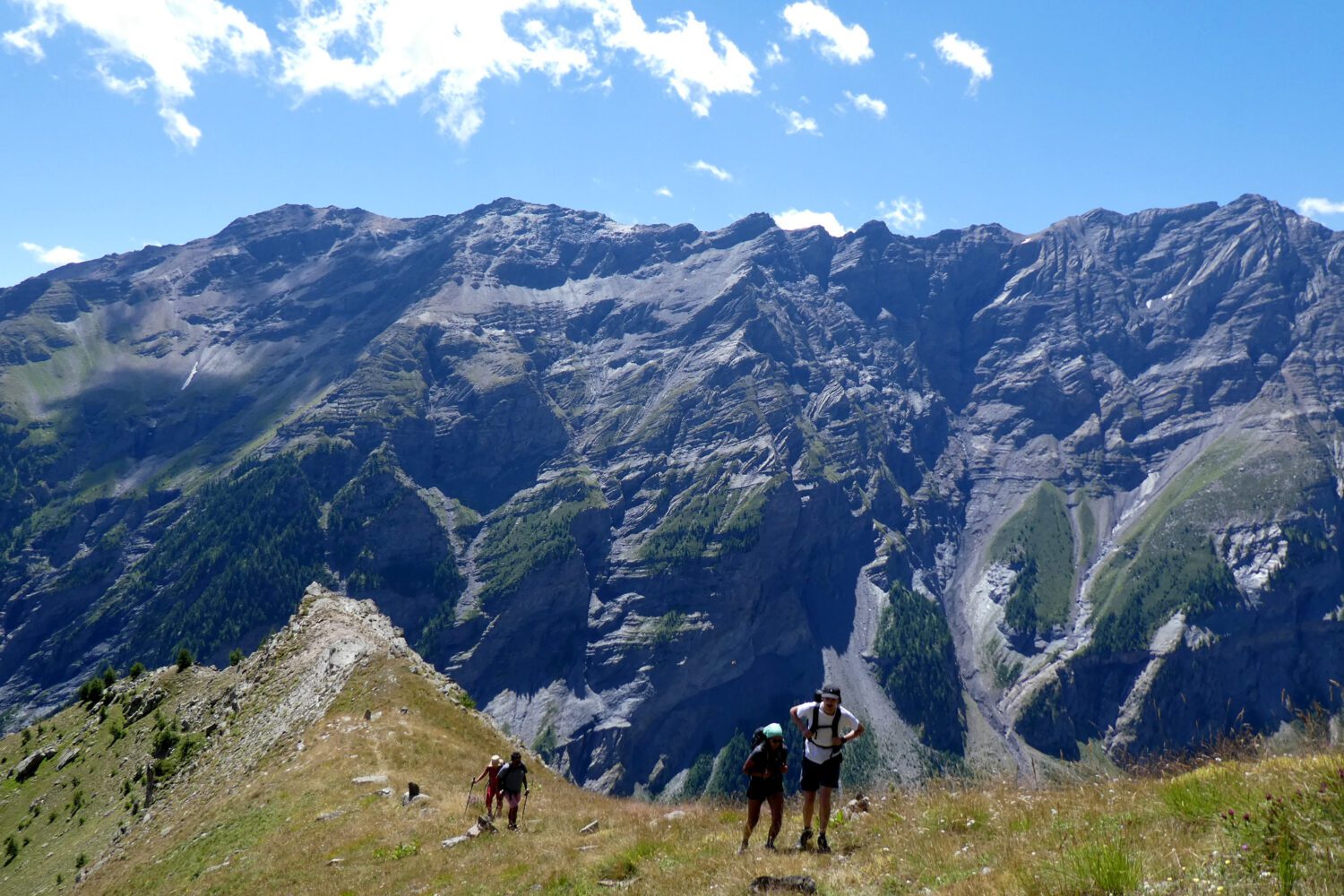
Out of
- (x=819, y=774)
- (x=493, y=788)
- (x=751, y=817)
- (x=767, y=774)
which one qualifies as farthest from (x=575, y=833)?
(x=819, y=774)

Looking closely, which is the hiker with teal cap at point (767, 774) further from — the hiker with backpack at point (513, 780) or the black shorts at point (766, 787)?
the hiker with backpack at point (513, 780)

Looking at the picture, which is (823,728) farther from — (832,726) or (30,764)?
(30,764)

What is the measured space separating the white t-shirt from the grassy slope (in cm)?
187

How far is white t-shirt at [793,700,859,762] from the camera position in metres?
16.3

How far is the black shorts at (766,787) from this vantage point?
55.2 feet

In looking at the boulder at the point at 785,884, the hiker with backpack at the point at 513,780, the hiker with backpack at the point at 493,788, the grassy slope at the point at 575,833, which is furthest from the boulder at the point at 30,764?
the boulder at the point at 785,884

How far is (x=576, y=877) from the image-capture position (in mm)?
17172

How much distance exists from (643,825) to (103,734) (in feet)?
164

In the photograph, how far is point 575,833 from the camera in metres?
22.5

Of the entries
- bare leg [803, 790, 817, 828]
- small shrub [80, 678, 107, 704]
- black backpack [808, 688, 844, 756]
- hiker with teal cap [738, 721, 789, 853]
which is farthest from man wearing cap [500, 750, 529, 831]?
small shrub [80, 678, 107, 704]

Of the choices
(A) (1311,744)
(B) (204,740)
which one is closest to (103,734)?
(B) (204,740)

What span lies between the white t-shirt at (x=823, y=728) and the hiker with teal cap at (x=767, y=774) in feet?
1.98

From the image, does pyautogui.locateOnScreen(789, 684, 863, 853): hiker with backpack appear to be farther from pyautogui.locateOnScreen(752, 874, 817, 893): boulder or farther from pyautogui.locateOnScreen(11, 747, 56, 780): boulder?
pyautogui.locateOnScreen(11, 747, 56, 780): boulder

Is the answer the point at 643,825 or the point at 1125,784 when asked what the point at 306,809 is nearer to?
the point at 643,825
